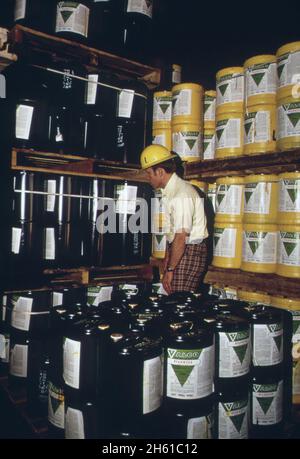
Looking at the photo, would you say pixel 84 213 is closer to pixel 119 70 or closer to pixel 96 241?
pixel 96 241

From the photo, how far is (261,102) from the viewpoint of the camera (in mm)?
3029

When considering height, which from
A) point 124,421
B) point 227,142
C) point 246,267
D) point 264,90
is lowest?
point 124,421

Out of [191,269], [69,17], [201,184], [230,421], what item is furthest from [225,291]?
[69,17]

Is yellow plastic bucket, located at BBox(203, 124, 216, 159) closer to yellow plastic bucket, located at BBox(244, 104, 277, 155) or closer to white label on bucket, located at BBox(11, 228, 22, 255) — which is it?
yellow plastic bucket, located at BBox(244, 104, 277, 155)

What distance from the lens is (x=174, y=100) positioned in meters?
3.74

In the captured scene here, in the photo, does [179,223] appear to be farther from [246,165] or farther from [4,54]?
[4,54]

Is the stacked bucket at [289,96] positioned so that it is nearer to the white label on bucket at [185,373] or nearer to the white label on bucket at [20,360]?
the white label on bucket at [185,373]

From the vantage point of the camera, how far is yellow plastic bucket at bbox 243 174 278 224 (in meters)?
2.96

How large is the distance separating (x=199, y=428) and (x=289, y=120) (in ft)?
7.08

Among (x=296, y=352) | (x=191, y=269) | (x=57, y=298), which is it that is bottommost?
(x=296, y=352)

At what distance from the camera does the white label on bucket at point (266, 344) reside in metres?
2.32

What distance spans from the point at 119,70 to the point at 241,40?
1.42 meters

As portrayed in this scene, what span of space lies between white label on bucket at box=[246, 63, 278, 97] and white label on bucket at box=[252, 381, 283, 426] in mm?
2207

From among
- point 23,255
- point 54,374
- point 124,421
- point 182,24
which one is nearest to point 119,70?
point 182,24
